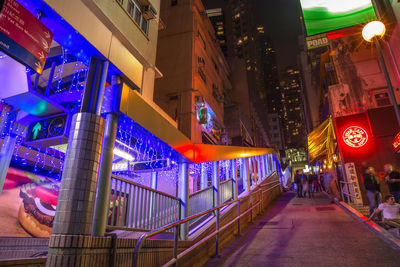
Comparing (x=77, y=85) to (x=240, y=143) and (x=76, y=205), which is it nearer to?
(x=76, y=205)

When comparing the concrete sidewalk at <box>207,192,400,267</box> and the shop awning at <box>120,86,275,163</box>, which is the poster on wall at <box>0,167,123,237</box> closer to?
the shop awning at <box>120,86,275,163</box>

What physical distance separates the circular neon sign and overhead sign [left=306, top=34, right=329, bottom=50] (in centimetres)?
482

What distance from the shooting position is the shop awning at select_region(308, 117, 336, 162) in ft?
50.7

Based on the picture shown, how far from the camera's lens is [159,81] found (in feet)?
52.2

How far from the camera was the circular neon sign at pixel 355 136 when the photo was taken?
12.2 m

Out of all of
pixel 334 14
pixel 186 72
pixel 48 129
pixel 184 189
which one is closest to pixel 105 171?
pixel 48 129

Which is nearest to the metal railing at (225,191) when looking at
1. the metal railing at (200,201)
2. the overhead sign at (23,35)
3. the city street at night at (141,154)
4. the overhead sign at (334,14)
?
the city street at night at (141,154)

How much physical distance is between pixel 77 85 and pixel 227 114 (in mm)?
20582

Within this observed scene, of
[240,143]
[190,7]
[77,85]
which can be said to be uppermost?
[190,7]

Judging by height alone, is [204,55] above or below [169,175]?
above

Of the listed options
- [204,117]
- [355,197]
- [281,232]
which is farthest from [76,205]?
[204,117]

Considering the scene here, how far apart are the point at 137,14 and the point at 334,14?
Answer: 10.5m

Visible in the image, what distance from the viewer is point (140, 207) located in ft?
15.1

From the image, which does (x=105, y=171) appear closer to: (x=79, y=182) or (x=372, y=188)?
(x=79, y=182)
